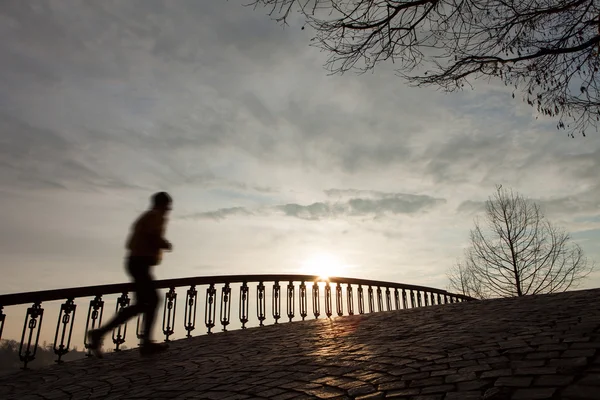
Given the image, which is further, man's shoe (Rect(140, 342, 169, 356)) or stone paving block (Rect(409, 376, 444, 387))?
man's shoe (Rect(140, 342, 169, 356))

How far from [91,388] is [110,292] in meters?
3.16

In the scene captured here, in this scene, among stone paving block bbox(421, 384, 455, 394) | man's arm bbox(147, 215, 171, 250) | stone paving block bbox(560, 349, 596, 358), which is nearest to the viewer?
stone paving block bbox(421, 384, 455, 394)

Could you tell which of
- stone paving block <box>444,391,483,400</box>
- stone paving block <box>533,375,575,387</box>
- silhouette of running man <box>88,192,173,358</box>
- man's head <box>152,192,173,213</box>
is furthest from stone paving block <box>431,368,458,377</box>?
man's head <box>152,192,173,213</box>

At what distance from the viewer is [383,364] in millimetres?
5020

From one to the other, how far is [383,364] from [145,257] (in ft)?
14.2

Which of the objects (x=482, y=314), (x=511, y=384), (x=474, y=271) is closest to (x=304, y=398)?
(x=511, y=384)

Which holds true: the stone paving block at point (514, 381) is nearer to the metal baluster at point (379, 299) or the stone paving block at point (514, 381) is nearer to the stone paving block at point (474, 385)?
the stone paving block at point (474, 385)

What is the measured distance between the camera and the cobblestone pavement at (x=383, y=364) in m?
3.83

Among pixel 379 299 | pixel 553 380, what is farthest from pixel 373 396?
pixel 379 299

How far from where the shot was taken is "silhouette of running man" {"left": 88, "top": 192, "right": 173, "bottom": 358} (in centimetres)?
686

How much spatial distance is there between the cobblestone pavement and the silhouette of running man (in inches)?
35.6

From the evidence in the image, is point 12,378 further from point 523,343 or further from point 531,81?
point 531,81

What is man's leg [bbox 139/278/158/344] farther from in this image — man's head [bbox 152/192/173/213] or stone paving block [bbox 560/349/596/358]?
stone paving block [bbox 560/349/596/358]

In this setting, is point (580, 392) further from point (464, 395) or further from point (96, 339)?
point (96, 339)
